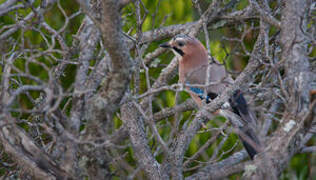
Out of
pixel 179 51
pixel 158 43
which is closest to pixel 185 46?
pixel 179 51

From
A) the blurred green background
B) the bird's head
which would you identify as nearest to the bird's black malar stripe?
the bird's head

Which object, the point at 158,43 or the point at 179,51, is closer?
the point at 179,51

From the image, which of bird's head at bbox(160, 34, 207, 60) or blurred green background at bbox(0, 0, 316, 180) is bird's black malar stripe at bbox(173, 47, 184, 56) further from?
blurred green background at bbox(0, 0, 316, 180)

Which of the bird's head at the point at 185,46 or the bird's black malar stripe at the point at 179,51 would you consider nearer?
the bird's head at the point at 185,46

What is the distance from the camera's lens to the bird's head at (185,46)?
11.9ft

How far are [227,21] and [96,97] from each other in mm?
2086

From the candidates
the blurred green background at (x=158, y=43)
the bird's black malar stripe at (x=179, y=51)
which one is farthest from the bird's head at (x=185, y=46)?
the blurred green background at (x=158, y=43)

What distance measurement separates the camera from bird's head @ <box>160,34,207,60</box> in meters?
3.62

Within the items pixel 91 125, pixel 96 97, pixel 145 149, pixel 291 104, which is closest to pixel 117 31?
pixel 96 97

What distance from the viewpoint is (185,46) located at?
3725mm

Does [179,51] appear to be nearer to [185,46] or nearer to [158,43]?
[185,46]

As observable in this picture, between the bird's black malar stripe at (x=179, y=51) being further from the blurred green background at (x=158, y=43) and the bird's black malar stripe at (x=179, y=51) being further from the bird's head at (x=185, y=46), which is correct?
the blurred green background at (x=158, y=43)

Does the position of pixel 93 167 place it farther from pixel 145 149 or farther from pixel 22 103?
pixel 22 103

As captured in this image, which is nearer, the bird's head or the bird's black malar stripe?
the bird's head
